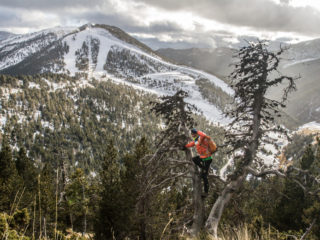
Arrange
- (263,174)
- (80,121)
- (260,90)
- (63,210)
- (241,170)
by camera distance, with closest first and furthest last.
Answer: (263,174)
(241,170)
(260,90)
(63,210)
(80,121)

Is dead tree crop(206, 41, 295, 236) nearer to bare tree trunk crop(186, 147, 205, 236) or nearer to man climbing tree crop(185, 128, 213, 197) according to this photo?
bare tree trunk crop(186, 147, 205, 236)

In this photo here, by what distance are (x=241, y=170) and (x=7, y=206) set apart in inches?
941

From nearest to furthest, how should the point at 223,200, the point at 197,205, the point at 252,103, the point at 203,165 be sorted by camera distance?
the point at 223,200, the point at 203,165, the point at 197,205, the point at 252,103

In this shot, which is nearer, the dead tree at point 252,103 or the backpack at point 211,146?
the backpack at point 211,146

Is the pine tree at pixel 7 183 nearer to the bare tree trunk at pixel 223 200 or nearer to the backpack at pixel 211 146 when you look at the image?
the bare tree trunk at pixel 223 200

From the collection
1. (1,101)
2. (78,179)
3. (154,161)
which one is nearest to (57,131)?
(1,101)

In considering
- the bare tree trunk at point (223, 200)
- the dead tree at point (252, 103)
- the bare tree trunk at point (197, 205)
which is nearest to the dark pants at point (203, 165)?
the bare tree trunk at point (197, 205)

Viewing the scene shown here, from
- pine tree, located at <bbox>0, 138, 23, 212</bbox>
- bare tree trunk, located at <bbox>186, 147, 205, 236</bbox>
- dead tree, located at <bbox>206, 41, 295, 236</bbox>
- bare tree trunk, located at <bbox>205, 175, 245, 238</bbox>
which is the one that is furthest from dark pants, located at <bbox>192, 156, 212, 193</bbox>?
pine tree, located at <bbox>0, 138, 23, 212</bbox>

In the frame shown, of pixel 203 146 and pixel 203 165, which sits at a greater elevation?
pixel 203 146

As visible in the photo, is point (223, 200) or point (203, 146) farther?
point (223, 200)

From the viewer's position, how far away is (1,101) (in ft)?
576

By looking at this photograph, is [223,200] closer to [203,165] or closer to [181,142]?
[203,165]

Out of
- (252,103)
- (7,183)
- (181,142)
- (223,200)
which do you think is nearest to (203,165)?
A: (223,200)

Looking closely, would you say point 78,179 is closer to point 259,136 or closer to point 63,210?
point 63,210
